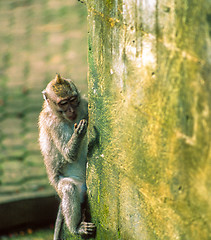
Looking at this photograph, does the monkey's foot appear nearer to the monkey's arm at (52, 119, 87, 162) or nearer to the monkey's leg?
the monkey's leg

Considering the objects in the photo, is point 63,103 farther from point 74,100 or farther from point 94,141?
point 94,141

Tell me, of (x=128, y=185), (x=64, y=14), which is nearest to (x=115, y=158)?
(x=128, y=185)

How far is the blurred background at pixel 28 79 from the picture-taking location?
26.7 ft

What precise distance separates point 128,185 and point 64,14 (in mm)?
13230

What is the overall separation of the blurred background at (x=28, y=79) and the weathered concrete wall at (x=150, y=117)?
362 centimetres

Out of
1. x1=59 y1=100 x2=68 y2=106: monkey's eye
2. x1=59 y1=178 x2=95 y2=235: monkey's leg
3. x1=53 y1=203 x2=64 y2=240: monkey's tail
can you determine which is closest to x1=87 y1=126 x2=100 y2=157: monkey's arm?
x1=59 y1=178 x2=95 y2=235: monkey's leg

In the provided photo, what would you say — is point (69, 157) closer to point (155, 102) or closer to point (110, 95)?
point (110, 95)

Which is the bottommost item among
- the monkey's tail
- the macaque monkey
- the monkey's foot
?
the monkey's tail

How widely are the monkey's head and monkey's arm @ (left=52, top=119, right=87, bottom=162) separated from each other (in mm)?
262

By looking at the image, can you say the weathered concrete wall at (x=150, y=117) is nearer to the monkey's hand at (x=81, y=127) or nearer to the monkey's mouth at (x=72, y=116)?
the monkey's hand at (x=81, y=127)

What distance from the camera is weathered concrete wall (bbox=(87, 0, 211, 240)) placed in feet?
9.07

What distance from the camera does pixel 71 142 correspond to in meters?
5.21

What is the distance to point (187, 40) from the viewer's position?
2.79 meters

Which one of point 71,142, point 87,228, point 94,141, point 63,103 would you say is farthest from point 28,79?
point 94,141
